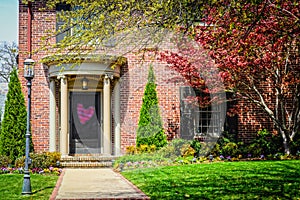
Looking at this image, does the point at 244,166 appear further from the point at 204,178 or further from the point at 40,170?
the point at 40,170

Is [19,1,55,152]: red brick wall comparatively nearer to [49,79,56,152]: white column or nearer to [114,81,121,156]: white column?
[49,79,56,152]: white column

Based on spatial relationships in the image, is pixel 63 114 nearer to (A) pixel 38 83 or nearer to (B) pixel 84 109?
(A) pixel 38 83

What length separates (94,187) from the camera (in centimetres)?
1020

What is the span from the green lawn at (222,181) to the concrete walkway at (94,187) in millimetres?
299

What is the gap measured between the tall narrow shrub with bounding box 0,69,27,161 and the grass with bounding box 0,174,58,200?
6.94ft

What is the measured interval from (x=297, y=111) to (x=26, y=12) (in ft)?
32.8

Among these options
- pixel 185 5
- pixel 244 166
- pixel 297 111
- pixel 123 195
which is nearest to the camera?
pixel 185 5

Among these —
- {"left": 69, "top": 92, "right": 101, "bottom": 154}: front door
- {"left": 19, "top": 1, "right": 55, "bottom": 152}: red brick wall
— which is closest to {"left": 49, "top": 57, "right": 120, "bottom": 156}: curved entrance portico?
{"left": 69, "top": 92, "right": 101, "bottom": 154}: front door

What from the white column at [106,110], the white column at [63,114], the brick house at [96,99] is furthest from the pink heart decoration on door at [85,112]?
the white column at [63,114]

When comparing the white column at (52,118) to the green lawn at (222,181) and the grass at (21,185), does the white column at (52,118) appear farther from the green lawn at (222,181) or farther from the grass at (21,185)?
the green lawn at (222,181)

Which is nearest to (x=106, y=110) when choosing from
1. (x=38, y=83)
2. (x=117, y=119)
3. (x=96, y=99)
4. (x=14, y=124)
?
(x=117, y=119)

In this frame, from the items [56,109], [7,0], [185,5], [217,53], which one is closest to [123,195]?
[185,5]

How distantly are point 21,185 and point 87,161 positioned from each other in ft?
15.5

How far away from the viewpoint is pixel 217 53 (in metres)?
14.2
